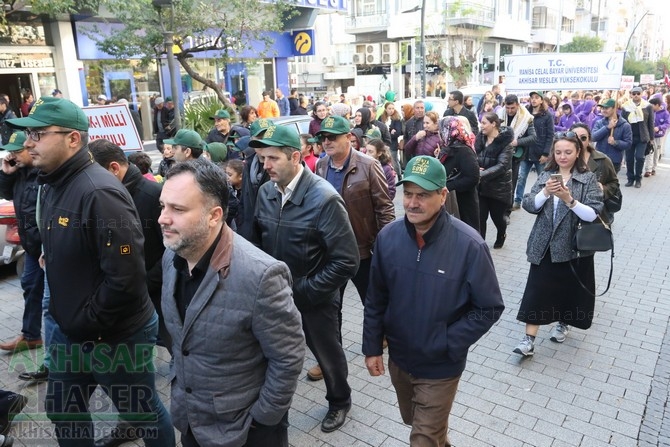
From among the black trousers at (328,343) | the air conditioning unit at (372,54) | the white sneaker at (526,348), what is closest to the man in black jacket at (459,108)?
the white sneaker at (526,348)

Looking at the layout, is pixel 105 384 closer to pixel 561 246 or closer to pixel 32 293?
pixel 32 293

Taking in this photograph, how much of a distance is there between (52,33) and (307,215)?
16.7 m

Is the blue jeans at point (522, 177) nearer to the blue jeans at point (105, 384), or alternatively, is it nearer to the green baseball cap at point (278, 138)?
the green baseball cap at point (278, 138)

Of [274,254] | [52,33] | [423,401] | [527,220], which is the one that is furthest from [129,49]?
[423,401]

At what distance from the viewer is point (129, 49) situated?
542 inches

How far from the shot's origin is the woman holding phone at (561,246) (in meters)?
4.41

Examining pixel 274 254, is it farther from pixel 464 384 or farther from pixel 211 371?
pixel 464 384

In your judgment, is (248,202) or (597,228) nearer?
(597,228)

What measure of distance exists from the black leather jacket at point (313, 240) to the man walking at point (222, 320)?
1005 mm

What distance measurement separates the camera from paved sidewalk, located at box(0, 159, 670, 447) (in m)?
3.73

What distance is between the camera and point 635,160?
1177 cm

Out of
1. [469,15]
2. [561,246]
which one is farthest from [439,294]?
[469,15]

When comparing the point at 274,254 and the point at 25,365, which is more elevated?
the point at 274,254

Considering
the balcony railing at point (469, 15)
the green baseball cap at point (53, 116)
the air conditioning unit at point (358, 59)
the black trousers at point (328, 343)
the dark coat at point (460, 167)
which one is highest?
the balcony railing at point (469, 15)
